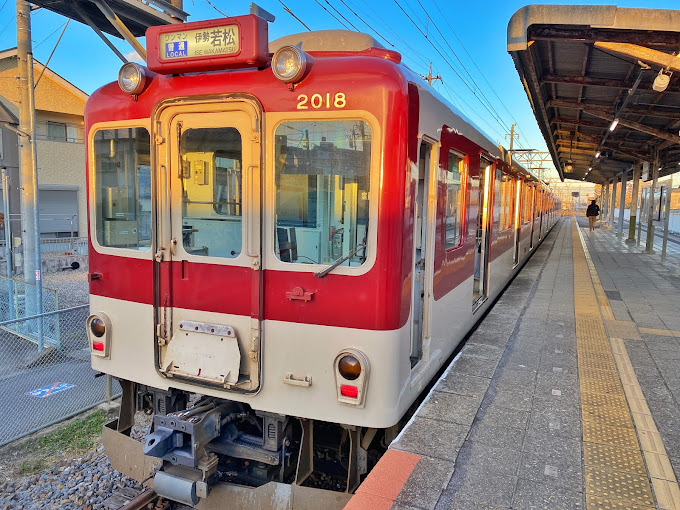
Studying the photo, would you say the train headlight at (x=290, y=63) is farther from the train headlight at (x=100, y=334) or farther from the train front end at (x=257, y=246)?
the train headlight at (x=100, y=334)

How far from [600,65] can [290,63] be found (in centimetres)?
777

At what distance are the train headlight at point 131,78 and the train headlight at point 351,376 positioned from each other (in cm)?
223

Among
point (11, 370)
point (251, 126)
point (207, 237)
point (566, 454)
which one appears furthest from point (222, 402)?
point (11, 370)

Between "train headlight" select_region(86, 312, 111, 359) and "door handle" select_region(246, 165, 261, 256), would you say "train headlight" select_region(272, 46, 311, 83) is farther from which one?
"train headlight" select_region(86, 312, 111, 359)

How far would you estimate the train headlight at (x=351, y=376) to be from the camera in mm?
2992

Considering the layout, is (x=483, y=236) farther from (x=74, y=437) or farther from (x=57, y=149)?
(x=57, y=149)

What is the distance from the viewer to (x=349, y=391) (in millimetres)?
3031

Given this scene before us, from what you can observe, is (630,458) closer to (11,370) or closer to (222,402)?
(222,402)

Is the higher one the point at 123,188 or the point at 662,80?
the point at 662,80

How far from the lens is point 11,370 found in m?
7.09

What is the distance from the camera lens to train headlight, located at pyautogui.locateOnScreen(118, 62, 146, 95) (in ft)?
11.1

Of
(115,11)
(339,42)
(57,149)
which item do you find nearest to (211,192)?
(339,42)

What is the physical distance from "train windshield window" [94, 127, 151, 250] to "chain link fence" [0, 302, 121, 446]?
213 centimetres

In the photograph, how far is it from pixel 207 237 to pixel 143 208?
578 millimetres
